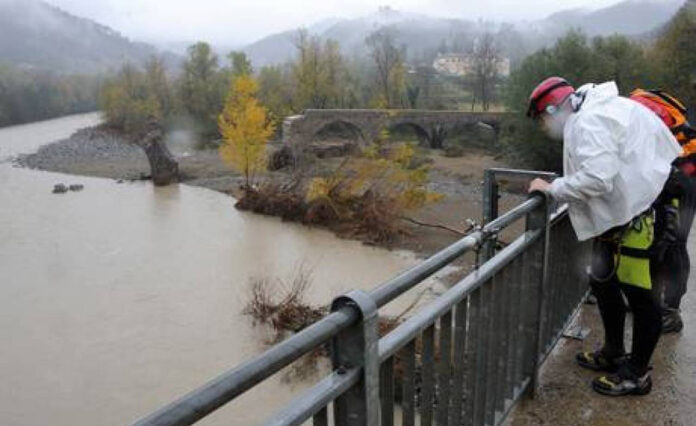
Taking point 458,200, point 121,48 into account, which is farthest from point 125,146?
point 121,48

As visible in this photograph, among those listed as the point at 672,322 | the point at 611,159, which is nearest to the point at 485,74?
the point at 672,322

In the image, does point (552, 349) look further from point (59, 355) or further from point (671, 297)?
point (59, 355)

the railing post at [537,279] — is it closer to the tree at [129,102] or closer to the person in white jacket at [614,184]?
the person in white jacket at [614,184]

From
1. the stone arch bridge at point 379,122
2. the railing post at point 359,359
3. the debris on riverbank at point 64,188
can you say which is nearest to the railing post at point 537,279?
the railing post at point 359,359

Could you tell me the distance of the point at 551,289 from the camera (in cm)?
337

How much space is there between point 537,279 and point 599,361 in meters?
0.80

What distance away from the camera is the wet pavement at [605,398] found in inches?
121

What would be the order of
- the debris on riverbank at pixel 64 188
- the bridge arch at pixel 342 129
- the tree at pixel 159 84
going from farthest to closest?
the tree at pixel 159 84 < the bridge arch at pixel 342 129 < the debris on riverbank at pixel 64 188

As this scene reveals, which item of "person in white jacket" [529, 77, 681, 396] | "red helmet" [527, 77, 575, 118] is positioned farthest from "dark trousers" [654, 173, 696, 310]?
"red helmet" [527, 77, 575, 118]

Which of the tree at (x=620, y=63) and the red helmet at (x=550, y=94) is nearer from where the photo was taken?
the red helmet at (x=550, y=94)

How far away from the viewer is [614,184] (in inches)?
108

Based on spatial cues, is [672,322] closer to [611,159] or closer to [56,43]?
[611,159]

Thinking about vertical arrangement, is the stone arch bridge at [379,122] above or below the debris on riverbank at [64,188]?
above

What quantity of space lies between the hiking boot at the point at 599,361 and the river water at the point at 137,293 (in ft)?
17.9
